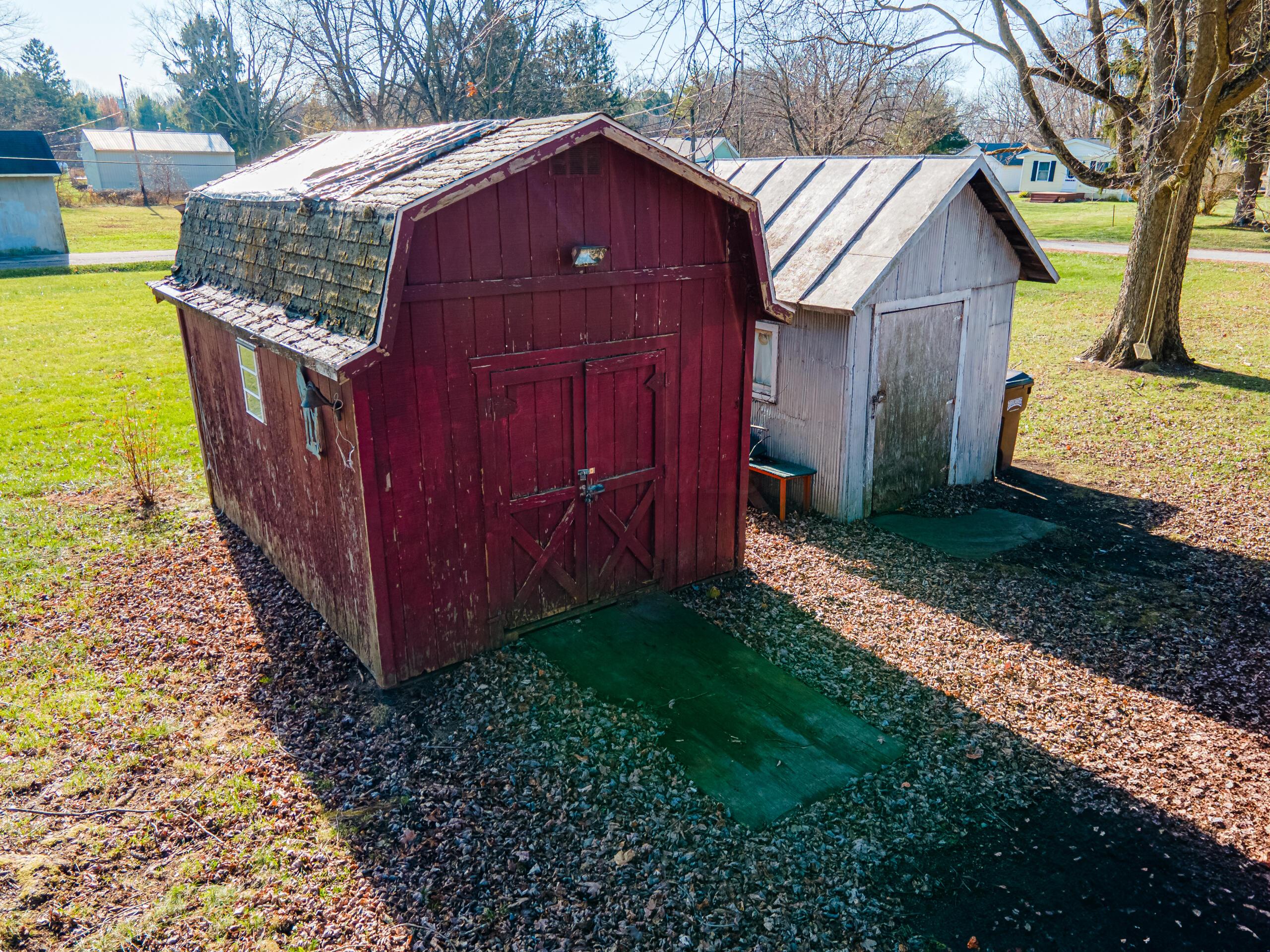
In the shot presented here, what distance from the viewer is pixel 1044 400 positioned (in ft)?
49.2

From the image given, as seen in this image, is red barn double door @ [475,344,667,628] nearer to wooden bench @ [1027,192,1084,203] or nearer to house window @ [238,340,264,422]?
house window @ [238,340,264,422]

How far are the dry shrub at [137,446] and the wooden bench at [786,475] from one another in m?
7.43

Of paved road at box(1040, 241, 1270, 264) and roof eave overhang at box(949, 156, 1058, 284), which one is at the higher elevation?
roof eave overhang at box(949, 156, 1058, 284)

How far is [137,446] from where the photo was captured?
36.0 ft

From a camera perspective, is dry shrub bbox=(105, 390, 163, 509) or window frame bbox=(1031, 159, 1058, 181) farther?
window frame bbox=(1031, 159, 1058, 181)

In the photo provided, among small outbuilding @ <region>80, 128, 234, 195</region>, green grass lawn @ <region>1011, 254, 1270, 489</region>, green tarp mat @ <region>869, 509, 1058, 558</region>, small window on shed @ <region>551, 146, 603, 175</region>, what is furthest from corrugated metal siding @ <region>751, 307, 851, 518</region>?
small outbuilding @ <region>80, 128, 234, 195</region>

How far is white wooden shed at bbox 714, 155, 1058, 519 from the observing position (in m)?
9.44

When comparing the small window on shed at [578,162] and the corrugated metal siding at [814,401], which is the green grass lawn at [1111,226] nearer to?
the corrugated metal siding at [814,401]

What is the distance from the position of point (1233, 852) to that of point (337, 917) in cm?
533

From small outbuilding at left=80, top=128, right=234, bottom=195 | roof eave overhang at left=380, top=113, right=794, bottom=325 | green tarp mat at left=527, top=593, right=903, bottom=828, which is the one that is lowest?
green tarp mat at left=527, top=593, right=903, bottom=828

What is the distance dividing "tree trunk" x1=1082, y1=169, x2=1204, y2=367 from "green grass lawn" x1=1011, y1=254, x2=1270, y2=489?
533 millimetres

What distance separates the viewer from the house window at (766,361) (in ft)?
33.6

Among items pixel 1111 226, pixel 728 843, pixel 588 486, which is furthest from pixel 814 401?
pixel 1111 226

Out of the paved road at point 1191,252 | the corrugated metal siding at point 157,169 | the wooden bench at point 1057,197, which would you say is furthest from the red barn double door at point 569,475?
the wooden bench at point 1057,197
